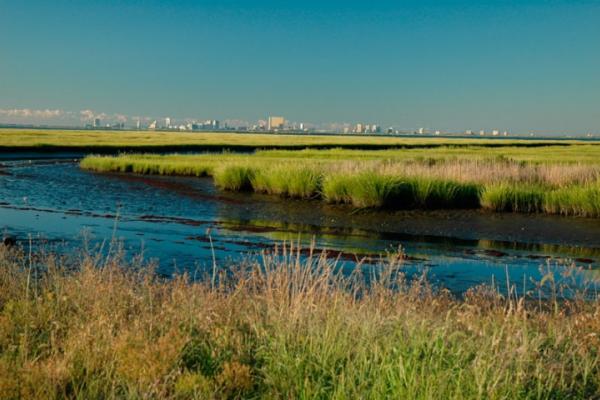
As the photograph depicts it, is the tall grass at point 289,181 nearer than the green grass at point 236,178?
Yes

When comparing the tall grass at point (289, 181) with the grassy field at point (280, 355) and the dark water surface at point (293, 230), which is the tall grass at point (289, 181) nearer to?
the dark water surface at point (293, 230)

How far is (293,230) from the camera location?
18.2 m

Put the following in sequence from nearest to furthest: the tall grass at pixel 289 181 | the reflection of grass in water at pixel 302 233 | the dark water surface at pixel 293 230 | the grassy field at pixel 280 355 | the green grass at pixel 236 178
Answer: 1. the grassy field at pixel 280 355
2. the dark water surface at pixel 293 230
3. the reflection of grass in water at pixel 302 233
4. the tall grass at pixel 289 181
5. the green grass at pixel 236 178

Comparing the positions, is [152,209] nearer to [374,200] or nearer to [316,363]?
[374,200]

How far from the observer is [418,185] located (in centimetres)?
2339

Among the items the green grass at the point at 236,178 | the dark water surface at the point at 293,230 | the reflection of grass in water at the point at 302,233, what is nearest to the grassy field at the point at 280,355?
the dark water surface at the point at 293,230

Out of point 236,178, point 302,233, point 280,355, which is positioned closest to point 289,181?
point 236,178

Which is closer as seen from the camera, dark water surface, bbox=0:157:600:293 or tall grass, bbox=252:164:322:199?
dark water surface, bbox=0:157:600:293

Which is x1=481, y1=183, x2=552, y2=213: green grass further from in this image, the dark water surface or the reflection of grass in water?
the reflection of grass in water

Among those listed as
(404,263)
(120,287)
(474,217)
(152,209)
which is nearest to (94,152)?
(152,209)

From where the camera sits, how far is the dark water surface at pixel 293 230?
13352 mm

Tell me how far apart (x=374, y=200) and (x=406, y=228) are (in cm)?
404

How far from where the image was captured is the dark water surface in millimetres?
13352

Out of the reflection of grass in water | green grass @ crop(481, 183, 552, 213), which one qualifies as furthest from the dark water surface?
green grass @ crop(481, 183, 552, 213)
